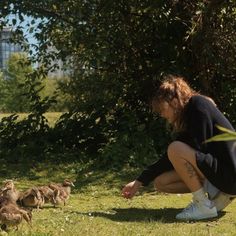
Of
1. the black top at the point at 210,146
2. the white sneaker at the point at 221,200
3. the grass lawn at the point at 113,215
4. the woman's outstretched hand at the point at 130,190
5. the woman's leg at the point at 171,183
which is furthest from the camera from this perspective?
the woman's leg at the point at 171,183

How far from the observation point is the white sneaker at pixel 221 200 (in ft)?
19.3

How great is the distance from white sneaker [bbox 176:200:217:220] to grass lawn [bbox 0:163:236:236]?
7cm

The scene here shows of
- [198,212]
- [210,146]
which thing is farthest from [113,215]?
[210,146]

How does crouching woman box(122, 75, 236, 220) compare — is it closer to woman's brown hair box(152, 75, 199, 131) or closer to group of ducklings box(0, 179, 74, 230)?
woman's brown hair box(152, 75, 199, 131)

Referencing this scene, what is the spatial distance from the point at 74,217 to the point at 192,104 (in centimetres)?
157

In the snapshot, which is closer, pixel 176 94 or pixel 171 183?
pixel 176 94

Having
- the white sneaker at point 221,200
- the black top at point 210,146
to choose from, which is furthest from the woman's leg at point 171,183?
the black top at point 210,146

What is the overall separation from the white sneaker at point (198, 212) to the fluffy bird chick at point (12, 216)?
151 cm

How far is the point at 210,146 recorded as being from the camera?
572 centimetres

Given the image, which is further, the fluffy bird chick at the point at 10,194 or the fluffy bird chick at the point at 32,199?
the fluffy bird chick at the point at 32,199

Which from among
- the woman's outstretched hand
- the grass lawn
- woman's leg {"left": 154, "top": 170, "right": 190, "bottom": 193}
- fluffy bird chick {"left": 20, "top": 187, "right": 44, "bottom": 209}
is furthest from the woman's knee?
fluffy bird chick {"left": 20, "top": 187, "right": 44, "bottom": 209}

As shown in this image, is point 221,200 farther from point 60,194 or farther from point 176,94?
point 60,194

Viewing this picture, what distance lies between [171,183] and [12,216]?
175cm

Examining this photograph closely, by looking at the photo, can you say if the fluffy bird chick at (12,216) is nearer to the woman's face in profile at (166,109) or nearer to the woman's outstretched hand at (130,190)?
the woman's outstretched hand at (130,190)
